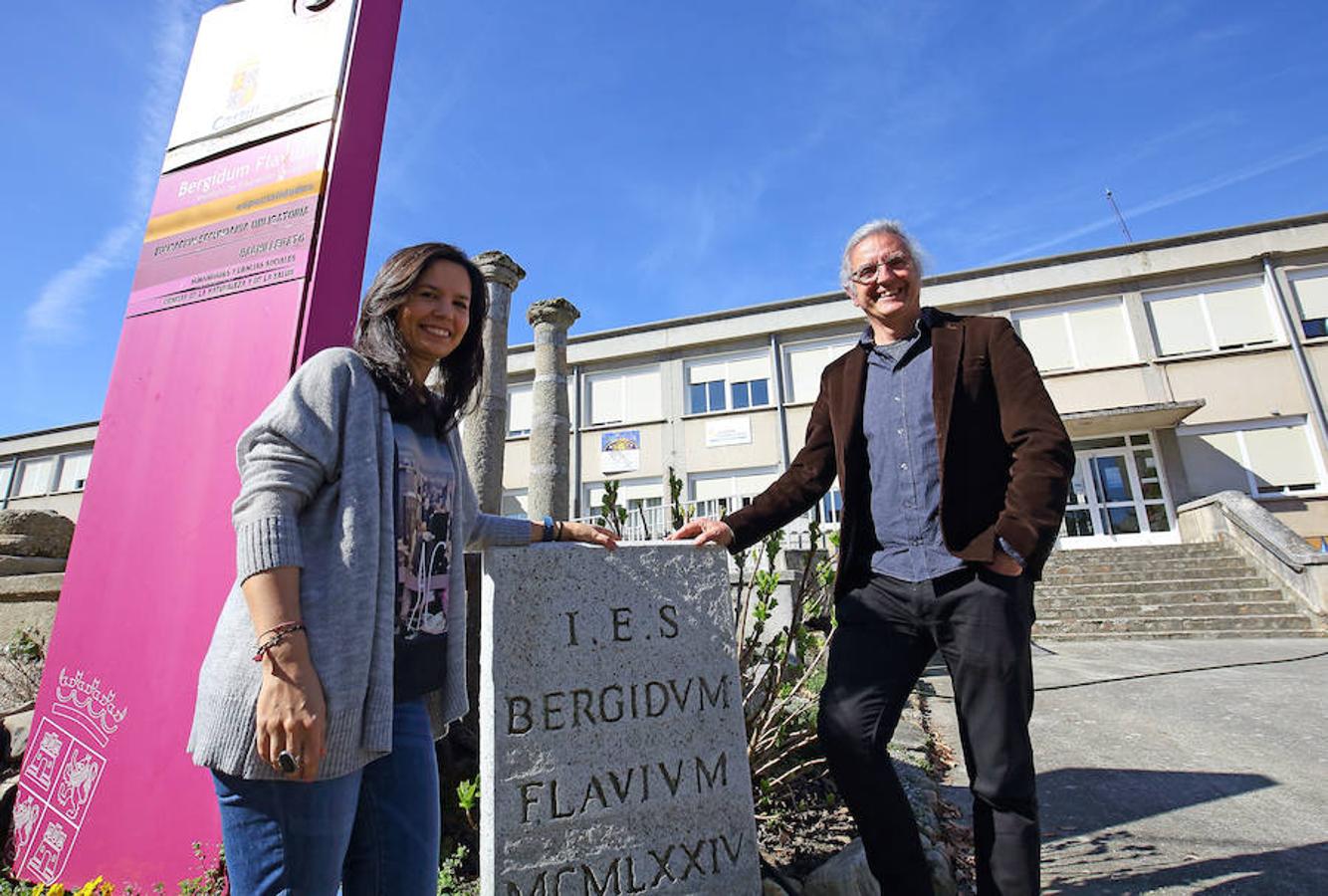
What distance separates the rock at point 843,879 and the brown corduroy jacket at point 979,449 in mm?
936

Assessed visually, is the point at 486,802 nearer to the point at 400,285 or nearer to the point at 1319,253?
the point at 400,285

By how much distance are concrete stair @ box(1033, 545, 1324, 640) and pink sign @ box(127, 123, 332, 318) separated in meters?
10.3

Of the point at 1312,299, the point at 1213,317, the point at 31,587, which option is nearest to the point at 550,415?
the point at 31,587

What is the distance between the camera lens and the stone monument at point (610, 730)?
5.96 ft

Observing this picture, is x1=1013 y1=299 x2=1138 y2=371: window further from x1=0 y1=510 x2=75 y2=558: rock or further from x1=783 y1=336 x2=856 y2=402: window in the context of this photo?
x1=0 y1=510 x2=75 y2=558: rock

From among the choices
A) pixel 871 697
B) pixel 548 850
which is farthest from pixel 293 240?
pixel 871 697

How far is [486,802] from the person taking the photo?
71.1 inches

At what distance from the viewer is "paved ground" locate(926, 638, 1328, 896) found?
2482 millimetres

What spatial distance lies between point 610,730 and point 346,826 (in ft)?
2.75

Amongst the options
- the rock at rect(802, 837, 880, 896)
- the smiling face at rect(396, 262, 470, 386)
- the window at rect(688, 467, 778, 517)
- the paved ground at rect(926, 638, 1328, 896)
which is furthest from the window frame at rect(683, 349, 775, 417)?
the smiling face at rect(396, 262, 470, 386)

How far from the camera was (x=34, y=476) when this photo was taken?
28.0 meters

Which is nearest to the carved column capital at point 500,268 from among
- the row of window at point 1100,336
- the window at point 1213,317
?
the row of window at point 1100,336

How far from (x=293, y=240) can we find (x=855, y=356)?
2509 millimetres

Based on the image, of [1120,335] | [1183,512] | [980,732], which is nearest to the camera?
[980,732]
